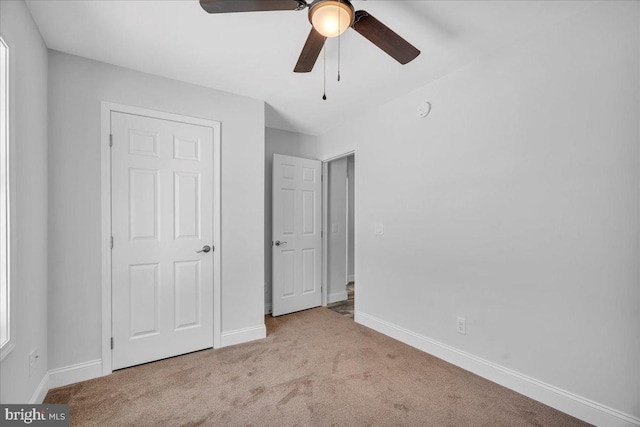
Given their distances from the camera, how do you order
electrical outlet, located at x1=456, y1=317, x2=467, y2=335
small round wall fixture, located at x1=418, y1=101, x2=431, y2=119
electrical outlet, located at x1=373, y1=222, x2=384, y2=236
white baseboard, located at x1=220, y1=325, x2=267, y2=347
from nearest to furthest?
1. electrical outlet, located at x1=456, y1=317, x2=467, y2=335
2. small round wall fixture, located at x1=418, y1=101, x2=431, y2=119
3. white baseboard, located at x1=220, y1=325, x2=267, y2=347
4. electrical outlet, located at x1=373, y1=222, x2=384, y2=236

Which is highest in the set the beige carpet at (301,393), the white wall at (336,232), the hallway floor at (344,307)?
the white wall at (336,232)

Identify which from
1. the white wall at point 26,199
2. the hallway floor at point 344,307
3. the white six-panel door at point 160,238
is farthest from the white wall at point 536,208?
the white wall at point 26,199

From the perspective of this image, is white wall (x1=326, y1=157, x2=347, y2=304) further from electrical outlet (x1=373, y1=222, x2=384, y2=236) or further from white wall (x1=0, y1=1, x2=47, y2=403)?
white wall (x1=0, y1=1, x2=47, y2=403)

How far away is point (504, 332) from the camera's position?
2.17m

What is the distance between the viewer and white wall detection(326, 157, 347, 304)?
4.25 m

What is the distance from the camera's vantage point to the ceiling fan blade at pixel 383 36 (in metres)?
1.50

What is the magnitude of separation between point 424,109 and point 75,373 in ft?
11.6

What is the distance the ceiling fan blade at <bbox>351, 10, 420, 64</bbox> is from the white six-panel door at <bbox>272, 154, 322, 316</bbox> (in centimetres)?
226

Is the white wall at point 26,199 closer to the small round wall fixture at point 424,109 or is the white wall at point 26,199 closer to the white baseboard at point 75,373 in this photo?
the white baseboard at point 75,373

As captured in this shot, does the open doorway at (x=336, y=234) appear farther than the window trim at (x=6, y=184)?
Yes

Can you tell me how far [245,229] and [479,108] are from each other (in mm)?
2321

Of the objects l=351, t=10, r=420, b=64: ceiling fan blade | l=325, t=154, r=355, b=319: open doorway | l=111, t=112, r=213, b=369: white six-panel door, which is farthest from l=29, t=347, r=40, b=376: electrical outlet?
l=325, t=154, r=355, b=319: open doorway

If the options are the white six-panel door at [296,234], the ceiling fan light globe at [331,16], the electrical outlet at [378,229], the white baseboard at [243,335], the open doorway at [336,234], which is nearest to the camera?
the ceiling fan light globe at [331,16]

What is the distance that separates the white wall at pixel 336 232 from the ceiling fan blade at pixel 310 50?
2415 mm
